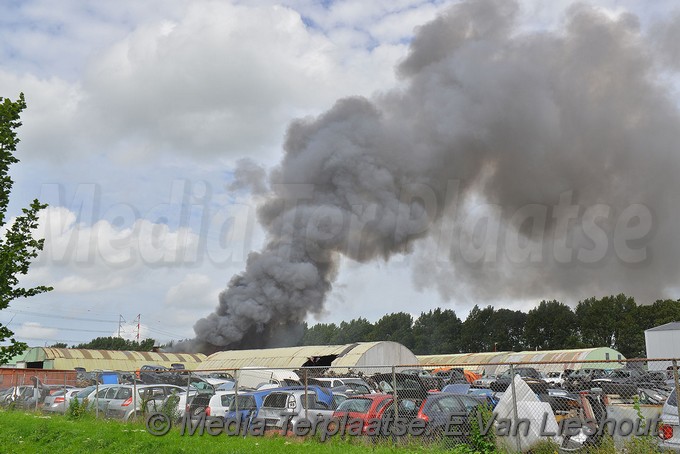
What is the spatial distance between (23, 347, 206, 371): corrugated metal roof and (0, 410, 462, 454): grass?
43.4 m

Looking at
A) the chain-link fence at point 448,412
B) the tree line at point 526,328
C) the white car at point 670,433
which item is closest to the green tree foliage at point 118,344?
the tree line at point 526,328

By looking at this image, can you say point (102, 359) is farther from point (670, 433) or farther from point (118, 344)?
point (670, 433)

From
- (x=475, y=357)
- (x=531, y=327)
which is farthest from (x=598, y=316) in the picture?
(x=475, y=357)

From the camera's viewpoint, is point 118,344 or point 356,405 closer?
point 356,405

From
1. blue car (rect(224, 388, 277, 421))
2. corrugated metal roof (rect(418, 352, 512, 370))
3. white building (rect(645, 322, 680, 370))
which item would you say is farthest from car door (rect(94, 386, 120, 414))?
white building (rect(645, 322, 680, 370))

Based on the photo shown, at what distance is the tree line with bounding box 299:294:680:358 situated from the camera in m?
85.2

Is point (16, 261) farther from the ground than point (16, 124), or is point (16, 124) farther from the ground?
point (16, 124)

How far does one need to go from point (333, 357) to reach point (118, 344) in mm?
73140

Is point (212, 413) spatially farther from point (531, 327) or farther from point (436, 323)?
point (436, 323)

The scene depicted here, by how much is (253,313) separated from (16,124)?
4269 centimetres

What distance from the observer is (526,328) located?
94.6 metres

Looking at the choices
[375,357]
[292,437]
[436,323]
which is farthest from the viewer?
[436,323]

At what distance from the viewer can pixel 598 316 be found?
8794 cm

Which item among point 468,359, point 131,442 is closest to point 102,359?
point 468,359
